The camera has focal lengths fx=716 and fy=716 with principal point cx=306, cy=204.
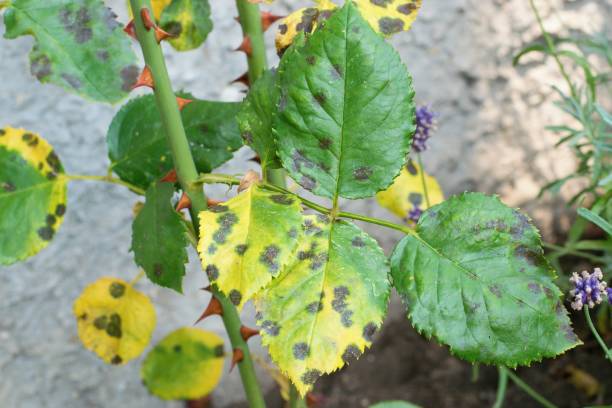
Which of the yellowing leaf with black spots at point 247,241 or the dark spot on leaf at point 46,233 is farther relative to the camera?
the dark spot on leaf at point 46,233

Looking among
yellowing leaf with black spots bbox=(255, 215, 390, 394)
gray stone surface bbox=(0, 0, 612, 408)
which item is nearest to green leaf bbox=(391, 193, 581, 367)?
yellowing leaf with black spots bbox=(255, 215, 390, 394)

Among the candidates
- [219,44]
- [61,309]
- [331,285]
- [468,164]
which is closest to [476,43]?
[468,164]

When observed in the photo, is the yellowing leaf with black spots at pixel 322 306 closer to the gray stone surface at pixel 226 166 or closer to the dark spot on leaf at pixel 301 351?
the dark spot on leaf at pixel 301 351

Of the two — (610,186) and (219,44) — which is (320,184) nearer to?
(610,186)

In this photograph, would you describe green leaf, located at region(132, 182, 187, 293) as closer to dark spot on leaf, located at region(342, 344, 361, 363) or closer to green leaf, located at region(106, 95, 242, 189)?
green leaf, located at region(106, 95, 242, 189)

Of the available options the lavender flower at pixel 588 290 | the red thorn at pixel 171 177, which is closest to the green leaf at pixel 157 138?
the red thorn at pixel 171 177

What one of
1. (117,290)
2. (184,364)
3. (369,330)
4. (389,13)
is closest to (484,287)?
(369,330)

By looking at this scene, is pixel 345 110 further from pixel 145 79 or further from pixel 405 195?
pixel 405 195
